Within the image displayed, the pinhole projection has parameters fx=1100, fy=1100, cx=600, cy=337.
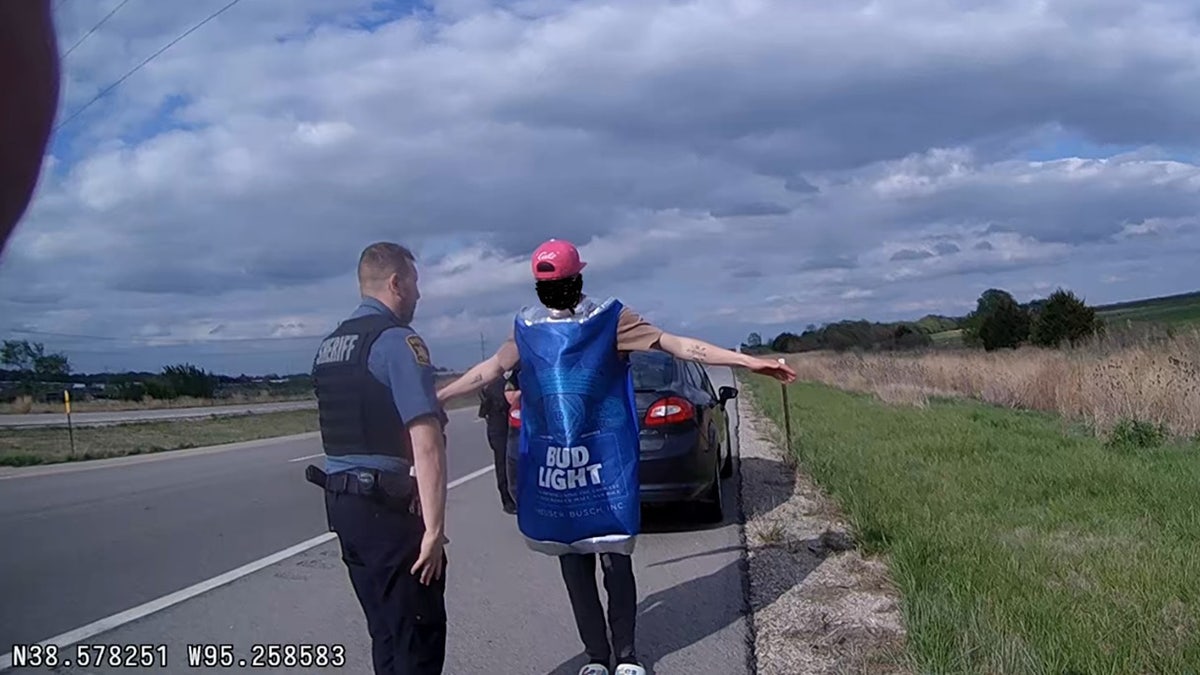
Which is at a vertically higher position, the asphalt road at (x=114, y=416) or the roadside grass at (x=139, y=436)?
the asphalt road at (x=114, y=416)

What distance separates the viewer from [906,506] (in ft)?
28.4

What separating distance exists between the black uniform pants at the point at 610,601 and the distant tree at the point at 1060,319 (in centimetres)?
3786

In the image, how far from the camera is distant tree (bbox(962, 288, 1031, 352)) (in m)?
48.0

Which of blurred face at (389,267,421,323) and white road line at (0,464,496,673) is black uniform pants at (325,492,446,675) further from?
white road line at (0,464,496,673)

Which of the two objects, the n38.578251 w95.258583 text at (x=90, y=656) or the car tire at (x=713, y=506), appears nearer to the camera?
the n38.578251 w95.258583 text at (x=90, y=656)

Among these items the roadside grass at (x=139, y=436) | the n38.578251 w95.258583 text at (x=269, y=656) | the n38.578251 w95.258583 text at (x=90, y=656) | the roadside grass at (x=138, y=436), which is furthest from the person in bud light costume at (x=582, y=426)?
the roadside grass at (x=138, y=436)

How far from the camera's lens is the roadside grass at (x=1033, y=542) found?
484 centimetres

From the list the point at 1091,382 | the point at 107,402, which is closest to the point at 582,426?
the point at 1091,382

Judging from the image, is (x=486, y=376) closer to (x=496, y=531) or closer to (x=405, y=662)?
(x=405, y=662)

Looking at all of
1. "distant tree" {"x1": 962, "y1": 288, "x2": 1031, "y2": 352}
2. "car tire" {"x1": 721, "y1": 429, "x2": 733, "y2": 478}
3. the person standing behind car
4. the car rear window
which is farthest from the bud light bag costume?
"distant tree" {"x1": 962, "y1": 288, "x2": 1031, "y2": 352}

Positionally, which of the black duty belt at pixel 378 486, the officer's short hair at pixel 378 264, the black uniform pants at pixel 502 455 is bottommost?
the black uniform pants at pixel 502 455

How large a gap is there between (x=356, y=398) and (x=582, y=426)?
1.30m

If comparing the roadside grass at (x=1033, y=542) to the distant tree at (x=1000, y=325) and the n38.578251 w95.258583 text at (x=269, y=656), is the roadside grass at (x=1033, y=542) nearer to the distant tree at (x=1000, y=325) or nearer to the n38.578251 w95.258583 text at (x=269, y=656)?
the n38.578251 w95.258583 text at (x=269, y=656)

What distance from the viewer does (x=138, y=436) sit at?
27203mm
